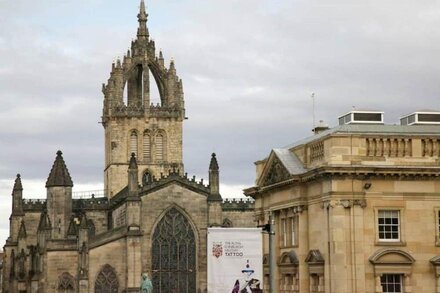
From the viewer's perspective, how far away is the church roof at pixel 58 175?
308ft

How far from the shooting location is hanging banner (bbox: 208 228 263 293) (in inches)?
1569

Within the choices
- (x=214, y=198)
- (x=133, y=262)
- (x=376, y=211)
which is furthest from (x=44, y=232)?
(x=376, y=211)

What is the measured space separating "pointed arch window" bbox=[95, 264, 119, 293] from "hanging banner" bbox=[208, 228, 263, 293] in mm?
46741

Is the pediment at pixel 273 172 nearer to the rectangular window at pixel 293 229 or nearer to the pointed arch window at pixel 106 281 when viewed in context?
the rectangular window at pixel 293 229

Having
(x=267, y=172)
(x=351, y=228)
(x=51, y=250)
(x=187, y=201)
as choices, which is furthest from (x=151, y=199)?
(x=351, y=228)

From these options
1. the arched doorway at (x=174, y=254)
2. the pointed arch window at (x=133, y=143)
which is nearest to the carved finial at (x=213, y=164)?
the arched doorway at (x=174, y=254)

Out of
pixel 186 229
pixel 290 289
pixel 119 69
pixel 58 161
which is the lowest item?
pixel 290 289

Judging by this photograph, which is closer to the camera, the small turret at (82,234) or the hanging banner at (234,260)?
the hanging banner at (234,260)

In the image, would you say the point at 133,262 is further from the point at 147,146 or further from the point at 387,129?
the point at 387,129

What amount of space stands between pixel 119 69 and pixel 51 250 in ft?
80.7

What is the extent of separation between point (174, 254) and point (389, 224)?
44058 mm

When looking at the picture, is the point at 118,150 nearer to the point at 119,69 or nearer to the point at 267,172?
the point at 119,69

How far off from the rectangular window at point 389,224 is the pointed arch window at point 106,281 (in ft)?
137

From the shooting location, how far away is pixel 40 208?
99875 millimetres
